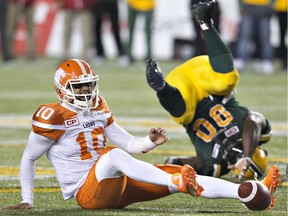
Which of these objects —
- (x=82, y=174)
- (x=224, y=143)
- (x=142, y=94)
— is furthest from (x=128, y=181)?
(x=142, y=94)

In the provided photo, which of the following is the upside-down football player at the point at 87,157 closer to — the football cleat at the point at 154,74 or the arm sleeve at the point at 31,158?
the arm sleeve at the point at 31,158

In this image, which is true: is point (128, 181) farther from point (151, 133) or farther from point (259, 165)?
point (259, 165)

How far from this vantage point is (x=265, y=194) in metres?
5.48

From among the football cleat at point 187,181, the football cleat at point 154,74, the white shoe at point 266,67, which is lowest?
the white shoe at point 266,67

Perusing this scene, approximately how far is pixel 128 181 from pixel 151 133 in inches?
11.7

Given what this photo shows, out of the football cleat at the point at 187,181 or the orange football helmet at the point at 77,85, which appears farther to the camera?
the orange football helmet at the point at 77,85

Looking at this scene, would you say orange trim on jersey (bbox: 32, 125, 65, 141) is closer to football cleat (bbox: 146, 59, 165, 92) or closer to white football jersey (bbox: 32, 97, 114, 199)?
white football jersey (bbox: 32, 97, 114, 199)

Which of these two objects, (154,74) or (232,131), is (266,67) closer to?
(232,131)

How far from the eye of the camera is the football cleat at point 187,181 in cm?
543

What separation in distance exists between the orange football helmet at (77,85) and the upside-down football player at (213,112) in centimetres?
117

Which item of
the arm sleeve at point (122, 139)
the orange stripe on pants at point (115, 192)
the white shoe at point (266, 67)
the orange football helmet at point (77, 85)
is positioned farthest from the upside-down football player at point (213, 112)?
the white shoe at point (266, 67)

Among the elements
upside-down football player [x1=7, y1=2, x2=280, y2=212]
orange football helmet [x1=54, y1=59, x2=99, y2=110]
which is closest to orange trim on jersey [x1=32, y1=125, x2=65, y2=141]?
upside-down football player [x1=7, y1=2, x2=280, y2=212]

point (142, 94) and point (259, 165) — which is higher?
point (259, 165)

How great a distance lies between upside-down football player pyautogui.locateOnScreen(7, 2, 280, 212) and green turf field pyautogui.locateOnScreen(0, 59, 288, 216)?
11 centimetres
